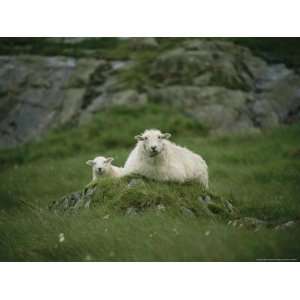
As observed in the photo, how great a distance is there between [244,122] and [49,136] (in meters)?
9.43

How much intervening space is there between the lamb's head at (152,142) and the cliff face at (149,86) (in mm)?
11321

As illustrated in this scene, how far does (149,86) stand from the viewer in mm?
29172

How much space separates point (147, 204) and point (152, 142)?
1489mm

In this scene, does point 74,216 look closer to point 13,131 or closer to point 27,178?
point 27,178

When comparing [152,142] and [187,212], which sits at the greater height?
[152,142]

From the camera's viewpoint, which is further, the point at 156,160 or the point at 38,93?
the point at 38,93

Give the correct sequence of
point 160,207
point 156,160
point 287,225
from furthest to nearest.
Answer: point 156,160 → point 160,207 → point 287,225

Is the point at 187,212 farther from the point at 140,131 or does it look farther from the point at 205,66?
the point at 205,66

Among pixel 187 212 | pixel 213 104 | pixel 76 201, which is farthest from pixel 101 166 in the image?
pixel 213 104

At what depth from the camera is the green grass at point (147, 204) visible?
10.5 meters

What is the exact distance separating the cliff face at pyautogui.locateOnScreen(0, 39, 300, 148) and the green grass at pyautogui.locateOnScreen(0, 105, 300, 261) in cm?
162

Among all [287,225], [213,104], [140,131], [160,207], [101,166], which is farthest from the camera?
[213,104]

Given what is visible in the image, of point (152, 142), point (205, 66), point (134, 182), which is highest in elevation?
point (152, 142)
